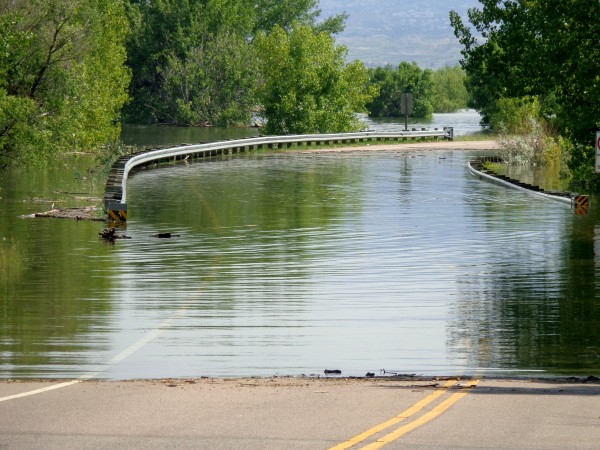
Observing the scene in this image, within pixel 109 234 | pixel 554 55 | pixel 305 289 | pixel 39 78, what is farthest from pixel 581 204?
pixel 39 78

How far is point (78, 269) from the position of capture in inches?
1002

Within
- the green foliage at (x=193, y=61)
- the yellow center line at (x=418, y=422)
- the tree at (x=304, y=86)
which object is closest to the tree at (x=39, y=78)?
the yellow center line at (x=418, y=422)

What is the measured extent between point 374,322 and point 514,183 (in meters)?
30.4

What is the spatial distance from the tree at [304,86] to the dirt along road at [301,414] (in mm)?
76586

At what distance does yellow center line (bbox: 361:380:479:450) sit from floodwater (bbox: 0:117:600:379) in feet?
7.96

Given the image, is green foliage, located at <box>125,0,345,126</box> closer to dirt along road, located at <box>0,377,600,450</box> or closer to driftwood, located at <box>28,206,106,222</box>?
driftwood, located at <box>28,206,106,222</box>

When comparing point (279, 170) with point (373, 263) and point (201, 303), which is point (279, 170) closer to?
point (373, 263)

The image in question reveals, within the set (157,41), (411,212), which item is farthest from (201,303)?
(157,41)

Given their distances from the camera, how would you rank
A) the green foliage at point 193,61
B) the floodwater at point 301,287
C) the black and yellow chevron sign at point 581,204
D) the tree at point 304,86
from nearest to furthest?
the floodwater at point 301,287, the black and yellow chevron sign at point 581,204, the tree at point 304,86, the green foliage at point 193,61

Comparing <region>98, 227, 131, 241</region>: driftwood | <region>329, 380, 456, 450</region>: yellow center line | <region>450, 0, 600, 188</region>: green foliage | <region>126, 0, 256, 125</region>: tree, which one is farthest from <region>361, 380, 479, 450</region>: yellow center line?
<region>126, 0, 256, 125</region>: tree

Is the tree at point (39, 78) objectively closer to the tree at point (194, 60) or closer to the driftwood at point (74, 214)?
the driftwood at point (74, 214)

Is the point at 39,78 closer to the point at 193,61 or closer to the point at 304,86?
the point at 304,86

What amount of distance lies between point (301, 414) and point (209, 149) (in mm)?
56224

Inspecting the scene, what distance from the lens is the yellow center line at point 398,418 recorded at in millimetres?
10727
